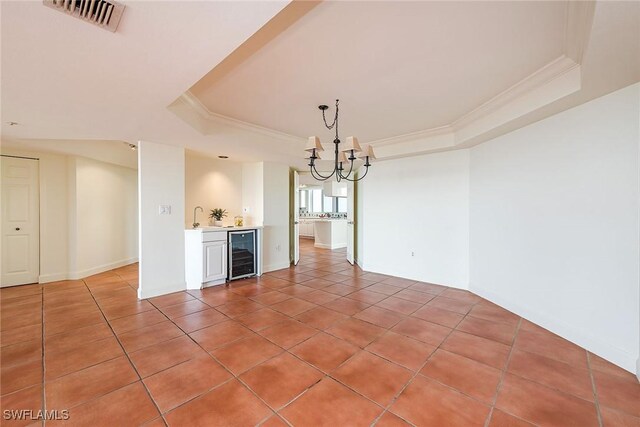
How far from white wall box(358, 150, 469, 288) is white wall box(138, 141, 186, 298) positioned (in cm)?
348

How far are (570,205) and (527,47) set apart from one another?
161 centimetres

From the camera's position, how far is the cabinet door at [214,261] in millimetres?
4246

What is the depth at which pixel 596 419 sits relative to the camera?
162 cm

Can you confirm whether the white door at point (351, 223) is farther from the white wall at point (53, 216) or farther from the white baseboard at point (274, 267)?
the white wall at point (53, 216)

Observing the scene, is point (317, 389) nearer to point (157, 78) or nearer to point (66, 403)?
point (66, 403)

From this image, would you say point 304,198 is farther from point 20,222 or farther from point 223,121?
point 20,222

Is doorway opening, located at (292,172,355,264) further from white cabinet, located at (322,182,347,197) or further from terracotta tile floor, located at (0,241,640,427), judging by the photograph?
terracotta tile floor, located at (0,241,640,427)

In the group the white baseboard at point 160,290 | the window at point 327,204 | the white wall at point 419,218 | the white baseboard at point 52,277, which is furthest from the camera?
the window at point 327,204

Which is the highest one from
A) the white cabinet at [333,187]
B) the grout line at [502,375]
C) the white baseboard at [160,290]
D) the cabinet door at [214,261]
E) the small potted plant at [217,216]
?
the white cabinet at [333,187]

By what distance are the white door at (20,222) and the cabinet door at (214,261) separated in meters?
3.01

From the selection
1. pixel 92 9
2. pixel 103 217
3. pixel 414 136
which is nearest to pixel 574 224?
pixel 414 136

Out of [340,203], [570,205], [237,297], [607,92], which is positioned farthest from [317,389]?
[340,203]

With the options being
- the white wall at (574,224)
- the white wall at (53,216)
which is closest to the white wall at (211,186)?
the white wall at (53,216)

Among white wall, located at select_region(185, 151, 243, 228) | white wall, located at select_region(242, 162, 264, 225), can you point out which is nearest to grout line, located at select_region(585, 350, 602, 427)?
white wall, located at select_region(242, 162, 264, 225)
